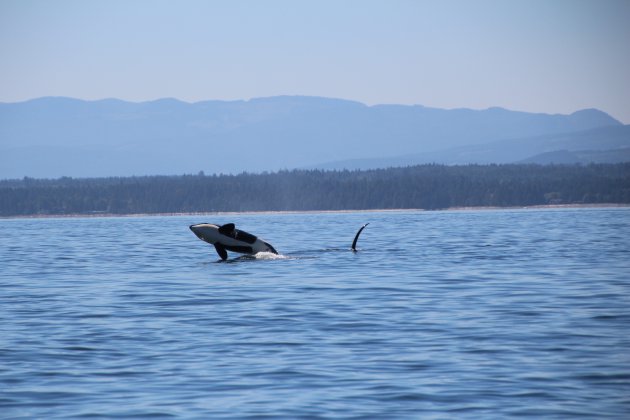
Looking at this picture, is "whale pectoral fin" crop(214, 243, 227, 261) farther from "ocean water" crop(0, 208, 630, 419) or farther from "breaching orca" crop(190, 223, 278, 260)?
"ocean water" crop(0, 208, 630, 419)

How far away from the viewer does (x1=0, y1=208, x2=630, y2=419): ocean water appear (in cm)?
1455

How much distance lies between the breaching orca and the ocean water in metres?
2.27

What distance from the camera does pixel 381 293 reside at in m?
27.7

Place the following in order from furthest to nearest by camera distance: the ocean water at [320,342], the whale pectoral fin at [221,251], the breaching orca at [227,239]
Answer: the whale pectoral fin at [221,251], the breaching orca at [227,239], the ocean water at [320,342]

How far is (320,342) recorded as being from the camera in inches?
759

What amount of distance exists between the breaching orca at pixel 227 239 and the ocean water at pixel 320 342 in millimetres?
2266

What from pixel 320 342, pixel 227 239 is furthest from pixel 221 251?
pixel 320 342

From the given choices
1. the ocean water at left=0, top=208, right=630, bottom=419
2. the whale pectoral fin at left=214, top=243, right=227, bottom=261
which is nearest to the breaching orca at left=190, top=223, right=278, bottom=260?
the whale pectoral fin at left=214, top=243, right=227, bottom=261

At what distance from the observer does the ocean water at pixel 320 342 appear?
14.5 m

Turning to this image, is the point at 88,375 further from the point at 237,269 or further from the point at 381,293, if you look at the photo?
the point at 237,269

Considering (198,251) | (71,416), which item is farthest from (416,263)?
(71,416)

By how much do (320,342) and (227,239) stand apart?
20.1 metres

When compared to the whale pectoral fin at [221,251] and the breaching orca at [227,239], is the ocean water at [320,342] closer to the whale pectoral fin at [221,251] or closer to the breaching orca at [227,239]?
the breaching orca at [227,239]

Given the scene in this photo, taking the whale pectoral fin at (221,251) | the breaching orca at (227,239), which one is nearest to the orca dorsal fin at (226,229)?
the breaching orca at (227,239)
